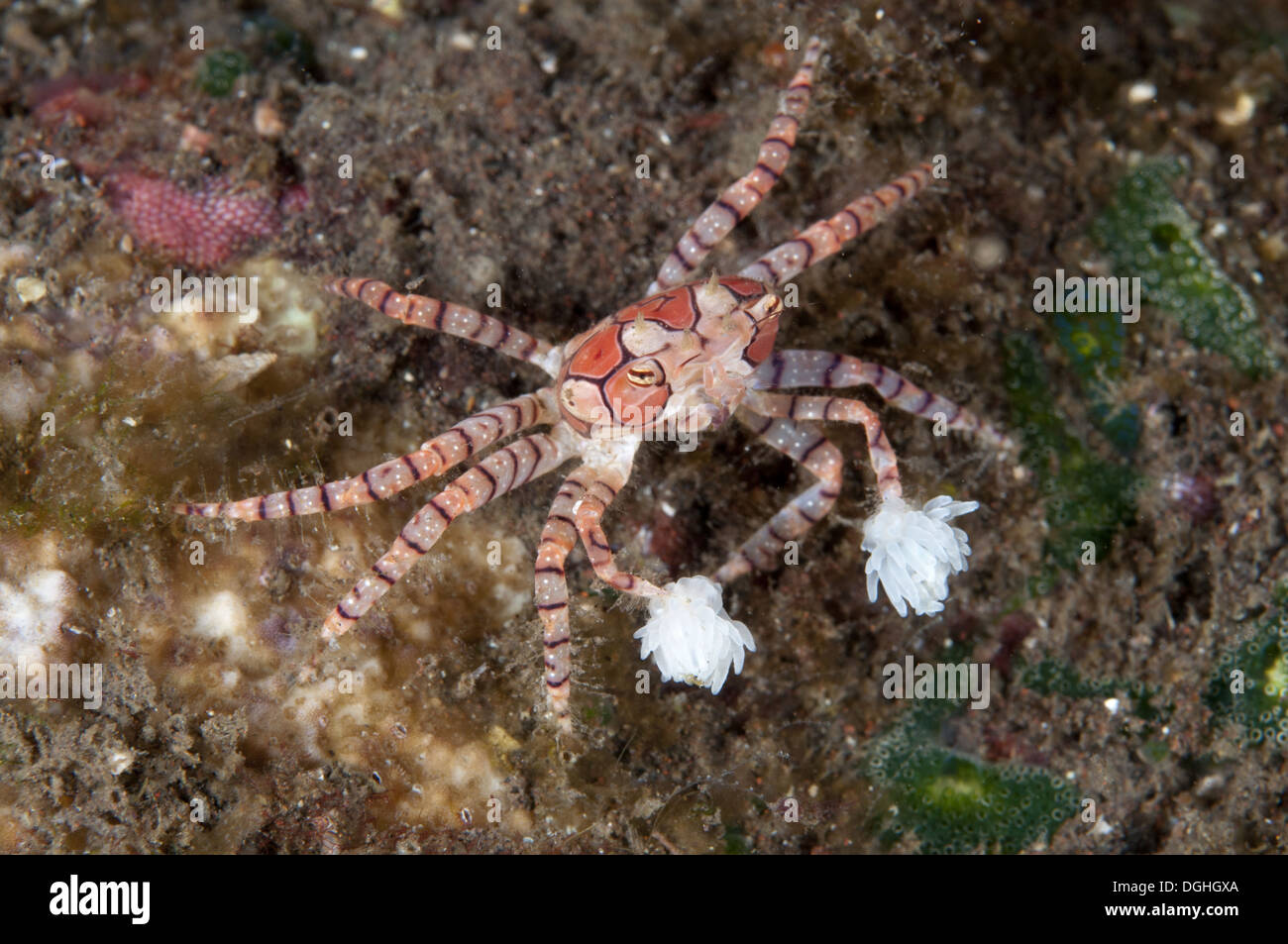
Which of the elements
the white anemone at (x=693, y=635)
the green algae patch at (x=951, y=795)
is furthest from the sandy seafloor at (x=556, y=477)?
the white anemone at (x=693, y=635)

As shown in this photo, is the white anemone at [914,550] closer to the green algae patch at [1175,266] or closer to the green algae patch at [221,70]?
the green algae patch at [1175,266]

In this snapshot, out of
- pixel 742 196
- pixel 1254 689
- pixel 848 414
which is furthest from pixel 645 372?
pixel 1254 689

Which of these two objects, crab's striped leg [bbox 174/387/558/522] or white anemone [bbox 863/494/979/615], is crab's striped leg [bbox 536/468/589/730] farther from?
white anemone [bbox 863/494/979/615]

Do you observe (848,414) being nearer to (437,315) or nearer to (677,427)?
(677,427)

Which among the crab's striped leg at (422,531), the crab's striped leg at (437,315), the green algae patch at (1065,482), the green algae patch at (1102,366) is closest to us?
the crab's striped leg at (422,531)

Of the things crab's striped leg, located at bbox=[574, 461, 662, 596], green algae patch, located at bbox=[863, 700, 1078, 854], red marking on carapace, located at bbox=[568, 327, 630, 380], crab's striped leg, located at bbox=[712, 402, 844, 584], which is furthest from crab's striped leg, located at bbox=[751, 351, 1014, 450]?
green algae patch, located at bbox=[863, 700, 1078, 854]

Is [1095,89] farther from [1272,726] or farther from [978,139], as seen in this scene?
[1272,726]
